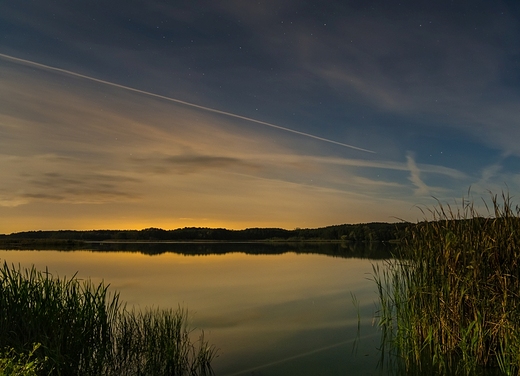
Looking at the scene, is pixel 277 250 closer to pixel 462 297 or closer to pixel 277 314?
pixel 277 314

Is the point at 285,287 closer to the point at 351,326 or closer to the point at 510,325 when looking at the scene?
the point at 351,326

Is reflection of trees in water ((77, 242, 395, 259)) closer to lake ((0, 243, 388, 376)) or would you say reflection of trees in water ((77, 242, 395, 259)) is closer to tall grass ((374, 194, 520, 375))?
lake ((0, 243, 388, 376))

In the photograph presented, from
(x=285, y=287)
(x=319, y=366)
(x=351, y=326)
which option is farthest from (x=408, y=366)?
(x=285, y=287)

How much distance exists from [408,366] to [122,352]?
5.55 meters

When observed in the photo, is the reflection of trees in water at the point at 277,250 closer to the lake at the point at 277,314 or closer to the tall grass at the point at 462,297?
the lake at the point at 277,314

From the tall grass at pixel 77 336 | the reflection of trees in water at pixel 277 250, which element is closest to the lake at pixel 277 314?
the tall grass at pixel 77 336

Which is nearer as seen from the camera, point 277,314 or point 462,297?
point 462,297

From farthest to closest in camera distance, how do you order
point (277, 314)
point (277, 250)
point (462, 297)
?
point (277, 250)
point (277, 314)
point (462, 297)

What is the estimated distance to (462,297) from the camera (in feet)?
25.3

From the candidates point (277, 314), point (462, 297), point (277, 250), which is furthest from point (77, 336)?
point (277, 250)

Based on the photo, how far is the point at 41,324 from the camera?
25.1 ft

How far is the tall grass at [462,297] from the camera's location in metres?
7.27

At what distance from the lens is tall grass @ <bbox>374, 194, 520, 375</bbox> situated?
23.9 ft

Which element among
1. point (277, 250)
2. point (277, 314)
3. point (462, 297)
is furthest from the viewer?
point (277, 250)
